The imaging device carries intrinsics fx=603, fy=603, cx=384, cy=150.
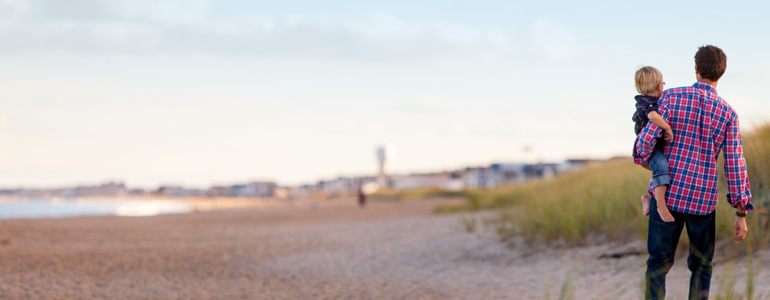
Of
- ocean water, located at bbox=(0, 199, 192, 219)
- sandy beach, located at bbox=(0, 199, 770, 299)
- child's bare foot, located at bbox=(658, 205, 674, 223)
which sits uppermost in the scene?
child's bare foot, located at bbox=(658, 205, 674, 223)

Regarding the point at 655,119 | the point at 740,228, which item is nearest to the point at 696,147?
the point at 655,119

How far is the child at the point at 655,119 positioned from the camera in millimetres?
3192

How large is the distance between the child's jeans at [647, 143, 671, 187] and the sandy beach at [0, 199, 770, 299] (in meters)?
0.84

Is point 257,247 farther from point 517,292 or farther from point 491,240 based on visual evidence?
point 517,292

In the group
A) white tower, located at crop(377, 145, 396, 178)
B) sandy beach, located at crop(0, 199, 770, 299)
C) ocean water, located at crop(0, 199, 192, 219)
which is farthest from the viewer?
white tower, located at crop(377, 145, 396, 178)

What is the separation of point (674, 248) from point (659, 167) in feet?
1.53

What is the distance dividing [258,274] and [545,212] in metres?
4.29

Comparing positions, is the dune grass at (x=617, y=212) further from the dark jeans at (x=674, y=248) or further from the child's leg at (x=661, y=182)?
the child's leg at (x=661, y=182)

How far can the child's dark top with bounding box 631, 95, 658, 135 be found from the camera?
329 centimetres

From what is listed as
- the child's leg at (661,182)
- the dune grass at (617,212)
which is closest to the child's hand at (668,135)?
the child's leg at (661,182)

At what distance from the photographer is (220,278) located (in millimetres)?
6945

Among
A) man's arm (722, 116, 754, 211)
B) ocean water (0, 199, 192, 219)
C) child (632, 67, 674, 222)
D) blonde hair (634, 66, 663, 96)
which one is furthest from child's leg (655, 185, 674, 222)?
ocean water (0, 199, 192, 219)

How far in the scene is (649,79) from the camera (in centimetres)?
330

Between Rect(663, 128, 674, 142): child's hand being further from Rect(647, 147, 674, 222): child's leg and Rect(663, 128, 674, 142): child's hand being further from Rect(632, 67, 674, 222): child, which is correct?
Rect(647, 147, 674, 222): child's leg
